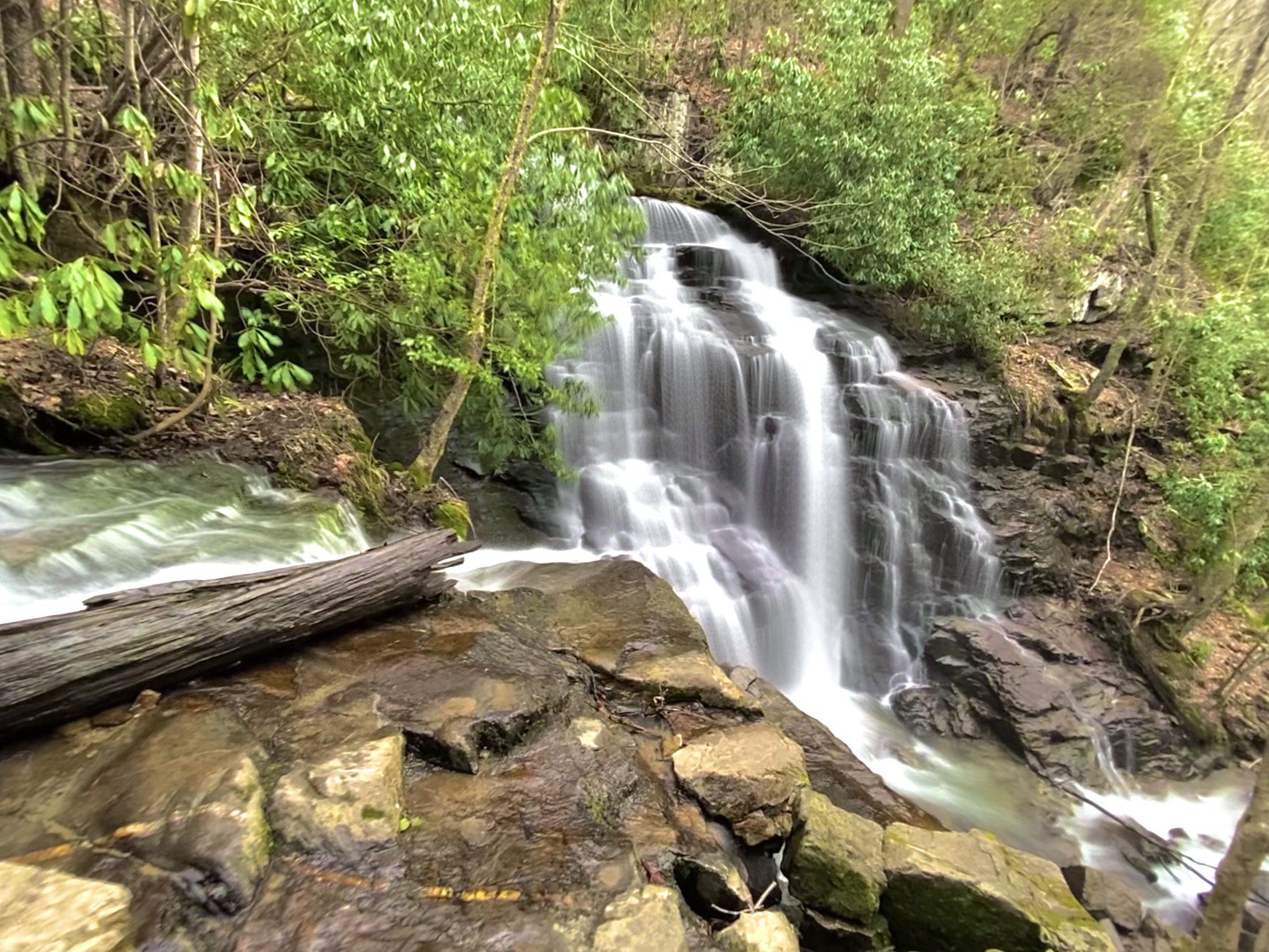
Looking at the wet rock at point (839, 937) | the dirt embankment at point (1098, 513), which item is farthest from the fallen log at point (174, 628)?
the dirt embankment at point (1098, 513)

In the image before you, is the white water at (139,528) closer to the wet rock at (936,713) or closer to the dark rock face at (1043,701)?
the wet rock at (936,713)

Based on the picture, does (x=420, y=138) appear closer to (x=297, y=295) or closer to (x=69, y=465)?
(x=297, y=295)

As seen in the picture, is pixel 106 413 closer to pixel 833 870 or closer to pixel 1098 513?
pixel 833 870

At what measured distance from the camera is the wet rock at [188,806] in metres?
2.47

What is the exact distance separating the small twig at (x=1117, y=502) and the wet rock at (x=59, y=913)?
1208cm

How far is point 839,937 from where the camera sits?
12.2ft

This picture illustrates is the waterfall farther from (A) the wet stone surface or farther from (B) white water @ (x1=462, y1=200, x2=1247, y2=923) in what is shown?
(A) the wet stone surface

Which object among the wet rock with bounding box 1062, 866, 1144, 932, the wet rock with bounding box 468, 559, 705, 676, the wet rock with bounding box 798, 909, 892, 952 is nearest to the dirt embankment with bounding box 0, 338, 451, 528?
the wet rock with bounding box 468, 559, 705, 676

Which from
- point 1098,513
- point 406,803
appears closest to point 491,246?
point 406,803

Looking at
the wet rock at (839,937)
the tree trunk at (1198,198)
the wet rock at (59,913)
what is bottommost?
the wet rock at (839,937)

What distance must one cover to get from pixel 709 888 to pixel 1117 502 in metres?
11.4

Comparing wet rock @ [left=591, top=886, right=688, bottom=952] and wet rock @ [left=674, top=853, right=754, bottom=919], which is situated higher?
wet rock @ [left=591, top=886, right=688, bottom=952]

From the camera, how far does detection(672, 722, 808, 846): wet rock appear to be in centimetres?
376

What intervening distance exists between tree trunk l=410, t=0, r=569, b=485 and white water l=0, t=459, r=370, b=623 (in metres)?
1.19
